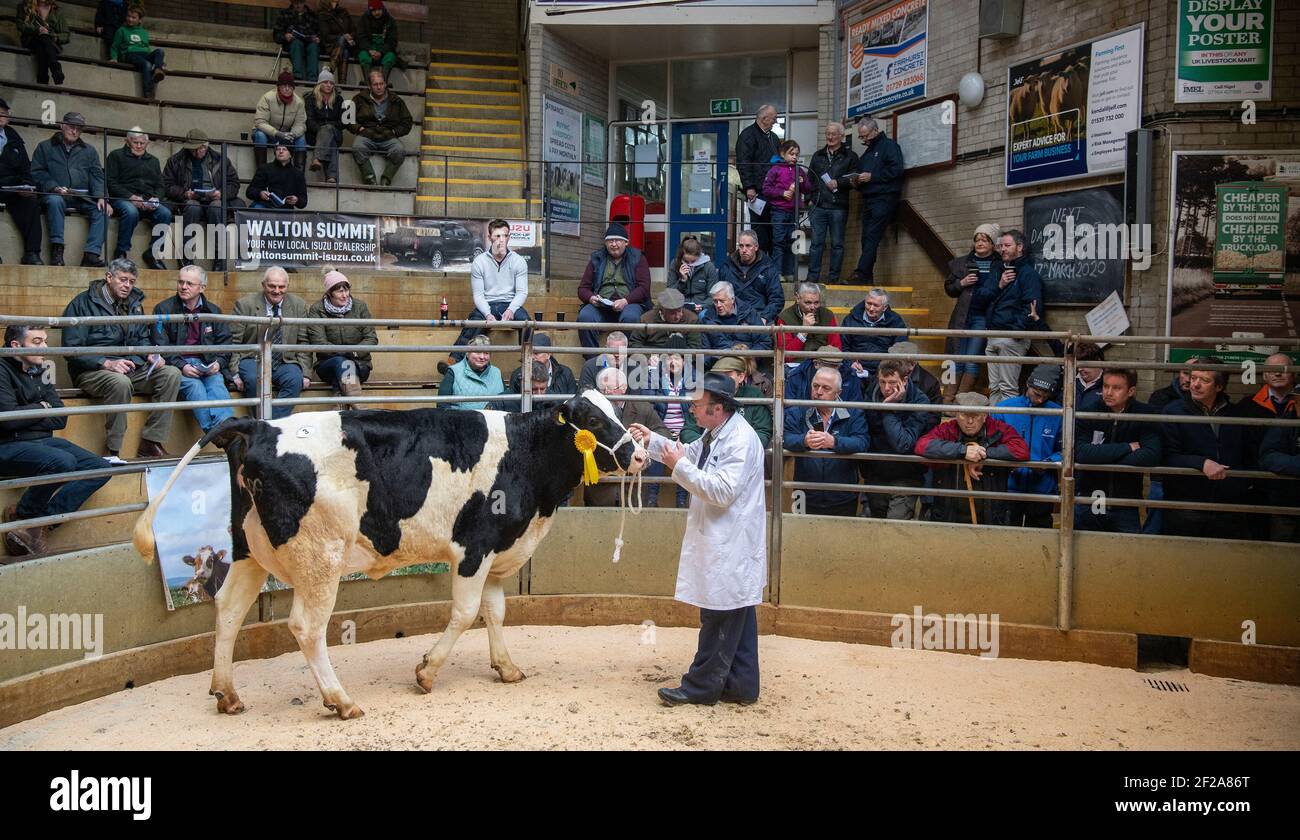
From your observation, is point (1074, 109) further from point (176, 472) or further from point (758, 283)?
point (176, 472)

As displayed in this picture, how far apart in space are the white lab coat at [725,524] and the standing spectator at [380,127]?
34.9ft

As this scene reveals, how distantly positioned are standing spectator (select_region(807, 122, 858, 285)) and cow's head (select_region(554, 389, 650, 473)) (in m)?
8.17

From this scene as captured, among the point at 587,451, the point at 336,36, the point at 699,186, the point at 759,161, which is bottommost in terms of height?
the point at 587,451

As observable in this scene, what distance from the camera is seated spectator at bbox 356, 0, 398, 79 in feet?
59.8

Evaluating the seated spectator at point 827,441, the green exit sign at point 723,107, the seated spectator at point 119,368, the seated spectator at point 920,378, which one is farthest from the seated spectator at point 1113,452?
the green exit sign at point 723,107

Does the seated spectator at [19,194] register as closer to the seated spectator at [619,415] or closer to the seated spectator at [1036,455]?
the seated spectator at [619,415]

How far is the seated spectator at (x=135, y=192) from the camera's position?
41.2 ft

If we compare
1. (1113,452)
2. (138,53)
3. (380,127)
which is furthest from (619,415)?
(138,53)

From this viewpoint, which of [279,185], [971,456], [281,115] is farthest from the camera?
[281,115]

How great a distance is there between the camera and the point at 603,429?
6602 mm

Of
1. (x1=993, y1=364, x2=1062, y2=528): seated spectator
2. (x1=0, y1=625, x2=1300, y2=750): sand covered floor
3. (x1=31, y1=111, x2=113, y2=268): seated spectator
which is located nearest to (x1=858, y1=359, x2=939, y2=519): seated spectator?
(x1=993, y1=364, x2=1062, y2=528): seated spectator

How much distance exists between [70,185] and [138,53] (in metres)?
4.55

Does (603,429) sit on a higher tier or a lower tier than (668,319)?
lower
